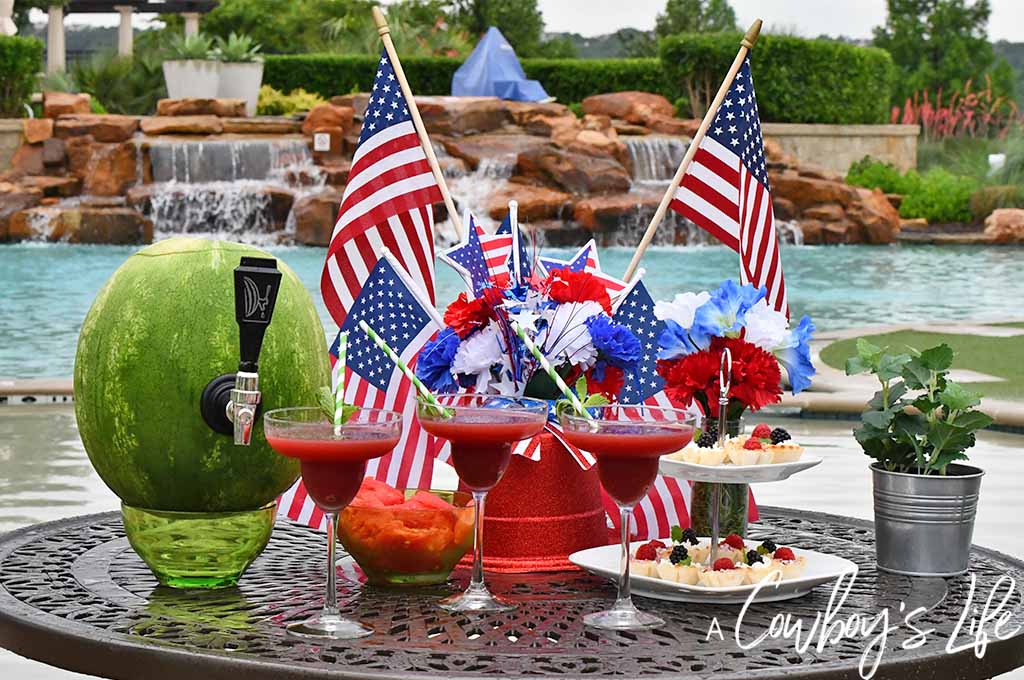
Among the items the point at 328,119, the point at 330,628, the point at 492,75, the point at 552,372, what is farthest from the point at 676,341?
the point at 492,75

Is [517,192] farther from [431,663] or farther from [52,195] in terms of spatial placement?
[431,663]

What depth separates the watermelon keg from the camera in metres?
2.83

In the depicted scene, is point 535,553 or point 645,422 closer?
point 645,422

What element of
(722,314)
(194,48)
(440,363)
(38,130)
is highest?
(194,48)

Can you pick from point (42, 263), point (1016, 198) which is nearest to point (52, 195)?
point (42, 263)

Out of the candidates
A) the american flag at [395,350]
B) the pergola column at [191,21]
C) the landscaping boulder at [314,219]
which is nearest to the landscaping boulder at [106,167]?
the landscaping boulder at [314,219]

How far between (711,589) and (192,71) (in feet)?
91.3

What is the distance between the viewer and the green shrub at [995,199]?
28016 mm

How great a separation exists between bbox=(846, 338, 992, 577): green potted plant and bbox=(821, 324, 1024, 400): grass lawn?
6.25 metres

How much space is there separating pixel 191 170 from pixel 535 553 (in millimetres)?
22333

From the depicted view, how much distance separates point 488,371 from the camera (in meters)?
2.92

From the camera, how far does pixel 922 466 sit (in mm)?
3082

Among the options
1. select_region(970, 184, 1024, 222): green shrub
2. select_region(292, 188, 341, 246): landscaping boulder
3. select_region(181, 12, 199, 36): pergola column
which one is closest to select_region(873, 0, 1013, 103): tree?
select_region(970, 184, 1024, 222): green shrub

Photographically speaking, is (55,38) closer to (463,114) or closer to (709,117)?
(463,114)
